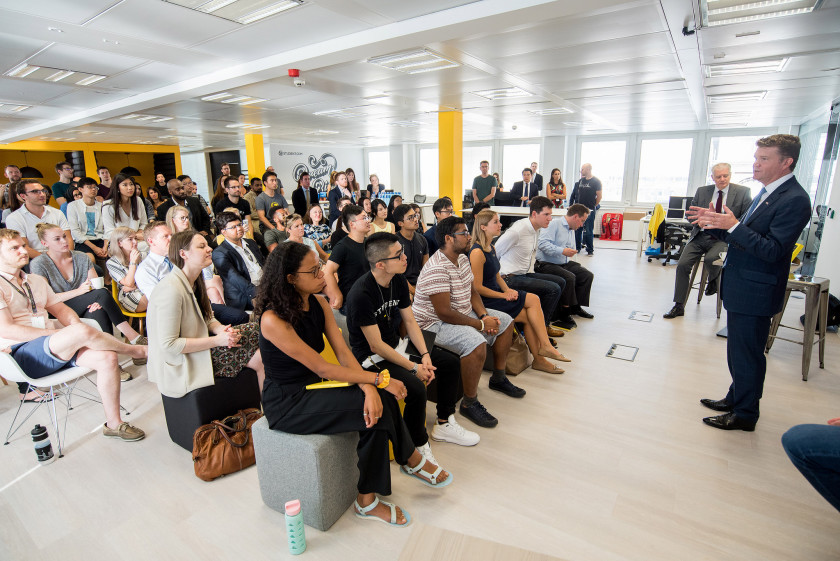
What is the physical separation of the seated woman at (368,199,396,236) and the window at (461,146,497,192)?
1010 cm

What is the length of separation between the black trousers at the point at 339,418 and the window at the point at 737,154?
12.7 metres

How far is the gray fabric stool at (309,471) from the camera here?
6.42 ft

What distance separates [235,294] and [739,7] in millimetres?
4436

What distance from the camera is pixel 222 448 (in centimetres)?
238

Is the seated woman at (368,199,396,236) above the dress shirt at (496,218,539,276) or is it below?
above

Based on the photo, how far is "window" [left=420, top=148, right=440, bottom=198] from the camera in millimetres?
17609

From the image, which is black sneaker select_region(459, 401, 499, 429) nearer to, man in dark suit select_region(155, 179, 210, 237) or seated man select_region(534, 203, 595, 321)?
seated man select_region(534, 203, 595, 321)

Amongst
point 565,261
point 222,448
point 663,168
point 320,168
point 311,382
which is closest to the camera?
point 311,382

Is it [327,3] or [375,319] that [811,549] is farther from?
[327,3]

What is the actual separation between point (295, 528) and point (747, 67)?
6179 millimetres

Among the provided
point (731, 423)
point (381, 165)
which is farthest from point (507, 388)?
point (381, 165)

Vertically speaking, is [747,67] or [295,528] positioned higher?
[747,67]

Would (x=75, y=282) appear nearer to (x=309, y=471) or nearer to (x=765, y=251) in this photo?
(x=309, y=471)

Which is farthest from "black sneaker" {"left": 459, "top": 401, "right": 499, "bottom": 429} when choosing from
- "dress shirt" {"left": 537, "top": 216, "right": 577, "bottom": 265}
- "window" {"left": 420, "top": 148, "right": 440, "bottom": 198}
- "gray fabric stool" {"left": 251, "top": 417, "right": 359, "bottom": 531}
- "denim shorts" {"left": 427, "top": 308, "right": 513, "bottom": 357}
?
"window" {"left": 420, "top": 148, "right": 440, "bottom": 198}
